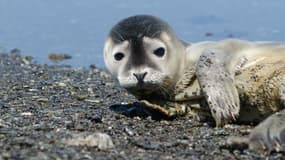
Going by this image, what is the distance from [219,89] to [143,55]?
0.64 m

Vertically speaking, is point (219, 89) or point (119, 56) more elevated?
point (119, 56)

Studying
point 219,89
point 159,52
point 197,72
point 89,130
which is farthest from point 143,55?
point 89,130

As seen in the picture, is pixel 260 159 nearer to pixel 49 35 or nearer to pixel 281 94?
pixel 281 94

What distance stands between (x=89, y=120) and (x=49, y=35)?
11599 millimetres

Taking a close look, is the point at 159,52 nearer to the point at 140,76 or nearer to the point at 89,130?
the point at 140,76

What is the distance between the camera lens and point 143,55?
19.9 feet

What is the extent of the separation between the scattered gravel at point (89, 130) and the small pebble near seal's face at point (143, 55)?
342 millimetres

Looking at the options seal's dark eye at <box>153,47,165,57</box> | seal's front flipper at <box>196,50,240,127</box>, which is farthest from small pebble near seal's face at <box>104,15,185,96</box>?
seal's front flipper at <box>196,50,240,127</box>

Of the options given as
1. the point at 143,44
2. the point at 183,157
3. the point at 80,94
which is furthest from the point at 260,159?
the point at 80,94

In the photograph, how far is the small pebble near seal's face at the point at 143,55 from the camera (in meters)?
5.97

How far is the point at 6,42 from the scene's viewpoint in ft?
57.6

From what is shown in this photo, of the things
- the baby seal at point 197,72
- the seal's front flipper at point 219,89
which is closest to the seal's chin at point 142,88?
the baby seal at point 197,72

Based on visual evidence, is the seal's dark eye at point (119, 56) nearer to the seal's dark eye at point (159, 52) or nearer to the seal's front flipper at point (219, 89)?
the seal's dark eye at point (159, 52)

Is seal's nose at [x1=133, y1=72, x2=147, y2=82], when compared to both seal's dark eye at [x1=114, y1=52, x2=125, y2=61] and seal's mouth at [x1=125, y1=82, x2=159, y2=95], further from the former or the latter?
seal's dark eye at [x1=114, y1=52, x2=125, y2=61]
